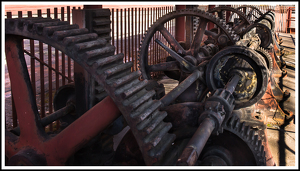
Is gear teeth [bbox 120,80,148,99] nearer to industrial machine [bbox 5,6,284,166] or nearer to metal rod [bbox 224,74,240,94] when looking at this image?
industrial machine [bbox 5,6,284,166]

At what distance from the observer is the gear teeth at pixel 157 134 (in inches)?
71.5

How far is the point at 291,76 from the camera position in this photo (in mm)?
7195

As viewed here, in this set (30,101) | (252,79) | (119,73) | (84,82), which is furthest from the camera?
(252,79)

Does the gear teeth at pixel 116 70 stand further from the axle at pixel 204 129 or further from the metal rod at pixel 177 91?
the metal rod at pixel 177 91

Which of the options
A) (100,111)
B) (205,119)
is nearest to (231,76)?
(205,119)

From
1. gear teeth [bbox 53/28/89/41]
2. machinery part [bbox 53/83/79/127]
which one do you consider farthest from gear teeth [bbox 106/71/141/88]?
machinery part [bbox 53/83/79/127]

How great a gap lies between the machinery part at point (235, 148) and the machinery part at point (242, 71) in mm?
949

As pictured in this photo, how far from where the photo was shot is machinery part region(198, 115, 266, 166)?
2.30m

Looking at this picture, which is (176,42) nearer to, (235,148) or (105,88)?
(235,148)

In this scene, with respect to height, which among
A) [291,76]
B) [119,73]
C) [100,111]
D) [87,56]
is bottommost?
[291,76]

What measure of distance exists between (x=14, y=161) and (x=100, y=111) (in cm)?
78

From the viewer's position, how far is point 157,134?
1.91m

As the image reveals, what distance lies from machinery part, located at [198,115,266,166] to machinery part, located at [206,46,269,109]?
3.11 feet

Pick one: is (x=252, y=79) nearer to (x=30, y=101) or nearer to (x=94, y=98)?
(x=94, y=98)
